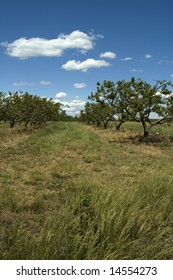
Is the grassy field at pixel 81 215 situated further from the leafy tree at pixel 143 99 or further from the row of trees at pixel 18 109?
the row of trees at pixel 18 109

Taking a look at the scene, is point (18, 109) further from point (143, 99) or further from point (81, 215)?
point (81, 215)

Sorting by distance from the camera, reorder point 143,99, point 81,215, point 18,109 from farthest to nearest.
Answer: point 18,109 → point 143,99 → point 81,215

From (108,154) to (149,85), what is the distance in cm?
942

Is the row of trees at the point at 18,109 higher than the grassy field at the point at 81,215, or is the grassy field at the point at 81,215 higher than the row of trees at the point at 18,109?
the row of trees at the point at 18,109

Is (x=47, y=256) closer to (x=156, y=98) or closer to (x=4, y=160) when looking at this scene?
(x=4, y=160)

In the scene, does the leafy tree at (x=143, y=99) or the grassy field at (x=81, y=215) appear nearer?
the grassy field at (x=81, y=215)

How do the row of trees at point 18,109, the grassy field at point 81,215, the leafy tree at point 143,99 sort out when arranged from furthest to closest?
the row of trees at point 18,109, the leafy tree at point 143,99, the grassy field at point 81,215

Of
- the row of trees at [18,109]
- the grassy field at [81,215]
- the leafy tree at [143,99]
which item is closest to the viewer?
the grassy field at [81,215]

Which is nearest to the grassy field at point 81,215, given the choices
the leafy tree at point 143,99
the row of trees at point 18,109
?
the leafy tree at point 143,99

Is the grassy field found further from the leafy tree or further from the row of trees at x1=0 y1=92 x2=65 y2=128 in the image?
the row of trees at x1=0 y1=92 x2=65 y2=128

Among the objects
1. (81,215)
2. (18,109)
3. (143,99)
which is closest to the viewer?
(81,215)

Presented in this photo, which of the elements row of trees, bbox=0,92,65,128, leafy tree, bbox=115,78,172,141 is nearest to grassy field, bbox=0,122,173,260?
leafy tree, bbox=115,78,172,141

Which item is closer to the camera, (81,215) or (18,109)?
(81,215)

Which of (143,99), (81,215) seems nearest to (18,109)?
(143,99)
